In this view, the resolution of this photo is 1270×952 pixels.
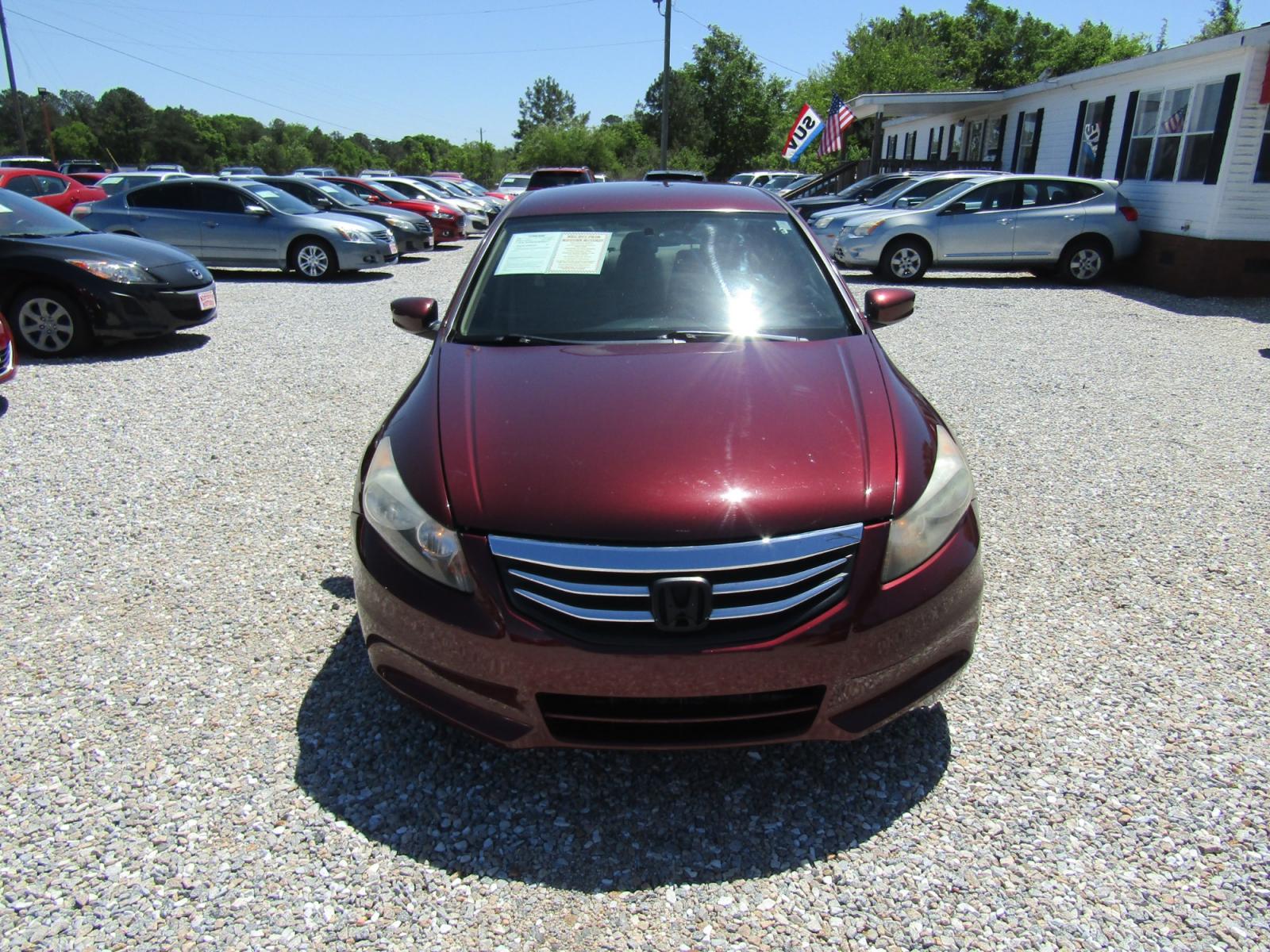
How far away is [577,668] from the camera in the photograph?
2.10m

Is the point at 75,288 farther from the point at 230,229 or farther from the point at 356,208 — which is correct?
the point at 356,208

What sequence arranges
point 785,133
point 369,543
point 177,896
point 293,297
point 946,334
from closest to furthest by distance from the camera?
point 177,896 → point 369,543 → point 946,334 → point 293,297 → point 785,133

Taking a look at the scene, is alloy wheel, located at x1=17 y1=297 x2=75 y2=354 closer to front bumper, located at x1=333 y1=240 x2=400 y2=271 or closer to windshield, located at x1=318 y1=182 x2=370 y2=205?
front bumper, located at x1=333 y1=240 x2=400 y2=271

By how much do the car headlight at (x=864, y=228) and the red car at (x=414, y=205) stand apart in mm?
9466

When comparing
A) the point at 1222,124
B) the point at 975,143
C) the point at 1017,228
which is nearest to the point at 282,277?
the point at 1017,228

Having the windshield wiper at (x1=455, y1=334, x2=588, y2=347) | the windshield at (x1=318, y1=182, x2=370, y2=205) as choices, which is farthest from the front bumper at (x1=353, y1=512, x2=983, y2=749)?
the windshield at (x1=318, y1=182, x2=370, y2=205)

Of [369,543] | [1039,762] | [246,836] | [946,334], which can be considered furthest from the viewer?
[946,334]

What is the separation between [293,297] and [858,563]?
37.0ft

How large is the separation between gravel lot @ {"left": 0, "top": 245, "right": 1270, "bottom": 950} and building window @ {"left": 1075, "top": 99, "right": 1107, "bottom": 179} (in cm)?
1326

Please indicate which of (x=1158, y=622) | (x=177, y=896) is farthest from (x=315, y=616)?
Result: (x=1158, y=622)

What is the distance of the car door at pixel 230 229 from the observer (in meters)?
13.0

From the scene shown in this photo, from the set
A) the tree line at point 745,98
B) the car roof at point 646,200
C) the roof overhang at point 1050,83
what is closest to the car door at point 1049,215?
the roof overhang at point 1050,83

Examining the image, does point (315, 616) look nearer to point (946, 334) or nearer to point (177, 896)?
point (177, 896)

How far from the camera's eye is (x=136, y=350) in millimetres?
8289
